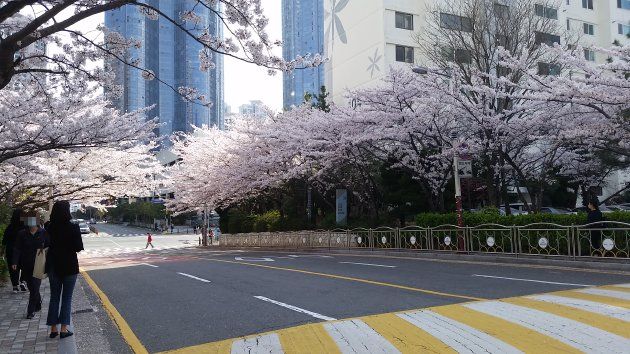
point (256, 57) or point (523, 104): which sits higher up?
point (523, 104)

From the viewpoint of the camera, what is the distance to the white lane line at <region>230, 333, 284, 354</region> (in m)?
5.62

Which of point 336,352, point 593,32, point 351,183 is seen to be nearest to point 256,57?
point 336,352

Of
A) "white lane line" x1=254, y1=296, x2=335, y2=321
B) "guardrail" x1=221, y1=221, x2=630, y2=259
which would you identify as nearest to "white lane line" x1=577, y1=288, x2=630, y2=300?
"guardrail" x1=221, y1=221, x2=630, y2=259

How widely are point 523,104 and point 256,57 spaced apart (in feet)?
49.8

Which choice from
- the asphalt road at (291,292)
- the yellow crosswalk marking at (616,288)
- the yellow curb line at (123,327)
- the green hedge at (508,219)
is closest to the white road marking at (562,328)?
the asphalt road at (291,292)

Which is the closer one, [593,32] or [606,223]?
[606,223]

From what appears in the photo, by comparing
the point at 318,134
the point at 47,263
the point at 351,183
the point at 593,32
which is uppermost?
the point at 593,32

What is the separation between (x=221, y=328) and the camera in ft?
22.9

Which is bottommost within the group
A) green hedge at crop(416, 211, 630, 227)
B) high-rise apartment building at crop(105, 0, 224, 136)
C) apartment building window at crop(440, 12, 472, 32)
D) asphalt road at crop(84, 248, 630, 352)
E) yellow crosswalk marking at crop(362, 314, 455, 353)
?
asphalt road at crop(84, 248, 630, 352)

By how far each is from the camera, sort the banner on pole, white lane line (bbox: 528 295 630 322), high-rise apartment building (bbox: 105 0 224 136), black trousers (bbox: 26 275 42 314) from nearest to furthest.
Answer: white lane line (bbox: 528 295 630 322) < black trousers (bbox: 26 275 42 314) < high-rise apartment building (bbox: 105 0 224 136) < the banner on pole

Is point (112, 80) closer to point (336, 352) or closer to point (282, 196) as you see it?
point (336, 352)

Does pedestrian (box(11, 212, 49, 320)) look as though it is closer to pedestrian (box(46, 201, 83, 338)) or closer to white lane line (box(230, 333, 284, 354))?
pedestrian (box(46, 201, 83, 338))

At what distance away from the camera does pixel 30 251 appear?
9477 mm

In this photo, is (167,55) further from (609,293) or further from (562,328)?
(562,328)
